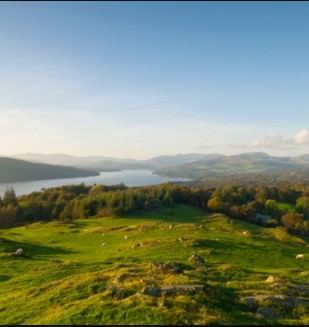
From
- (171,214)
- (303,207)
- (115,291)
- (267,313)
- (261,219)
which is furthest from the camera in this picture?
(303,207)

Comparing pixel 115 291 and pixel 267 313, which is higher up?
pixel 115 291

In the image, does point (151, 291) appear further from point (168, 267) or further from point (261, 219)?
point (261, 219)

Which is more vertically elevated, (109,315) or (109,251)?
(109,315)

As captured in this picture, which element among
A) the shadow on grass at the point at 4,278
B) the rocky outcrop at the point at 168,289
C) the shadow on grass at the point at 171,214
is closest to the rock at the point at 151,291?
the rocky outcrop at the point at 168,289

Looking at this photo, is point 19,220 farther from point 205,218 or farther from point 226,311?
point 226,311

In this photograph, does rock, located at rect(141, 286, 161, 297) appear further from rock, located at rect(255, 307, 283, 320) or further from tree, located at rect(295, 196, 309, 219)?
tree, located at rect(295, 196, 309, 219)

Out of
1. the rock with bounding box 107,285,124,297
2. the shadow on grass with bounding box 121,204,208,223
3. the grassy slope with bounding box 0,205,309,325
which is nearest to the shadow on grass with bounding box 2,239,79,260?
the grassy slope with bounding box 0,205,309,325

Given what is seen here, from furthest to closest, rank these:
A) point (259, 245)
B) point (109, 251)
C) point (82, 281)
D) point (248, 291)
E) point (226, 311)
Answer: point (259, 245)
point (109, 251)
point (82, 281)
point (248, 291)
point (226, 311)

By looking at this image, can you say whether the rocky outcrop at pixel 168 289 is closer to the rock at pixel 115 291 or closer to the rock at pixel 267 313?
the rock at pixel 115 291

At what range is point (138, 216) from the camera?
10738 centimetres

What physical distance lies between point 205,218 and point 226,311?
95137 mm

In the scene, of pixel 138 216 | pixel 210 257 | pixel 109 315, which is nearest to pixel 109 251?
pixel 210 257

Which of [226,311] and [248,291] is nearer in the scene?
[226,311]

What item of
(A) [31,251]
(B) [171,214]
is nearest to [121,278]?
(A) [31,251]
